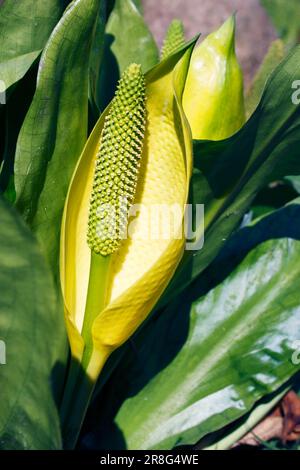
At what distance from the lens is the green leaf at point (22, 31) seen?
891mm

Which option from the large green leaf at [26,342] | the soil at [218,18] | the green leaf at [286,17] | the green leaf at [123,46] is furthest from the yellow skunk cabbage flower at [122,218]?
the soil at [218,18]

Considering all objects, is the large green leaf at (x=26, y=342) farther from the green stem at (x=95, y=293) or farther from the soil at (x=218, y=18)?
the soil at (x=218, y=18)

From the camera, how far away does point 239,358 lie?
104 centimetres

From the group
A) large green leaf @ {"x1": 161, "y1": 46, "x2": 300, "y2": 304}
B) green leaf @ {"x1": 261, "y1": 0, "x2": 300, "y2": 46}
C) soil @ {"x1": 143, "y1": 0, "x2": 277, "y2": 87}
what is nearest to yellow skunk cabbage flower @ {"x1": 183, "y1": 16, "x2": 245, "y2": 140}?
large green leaf @ {"x1": 161, "y1": 46, "x2": 300, "y2": 304}

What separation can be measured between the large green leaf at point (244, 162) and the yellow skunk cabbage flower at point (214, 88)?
0.19 feet

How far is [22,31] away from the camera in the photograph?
934mm

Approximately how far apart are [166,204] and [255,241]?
0.97 ft

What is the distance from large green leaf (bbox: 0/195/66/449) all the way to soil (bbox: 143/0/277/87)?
2.01 meters

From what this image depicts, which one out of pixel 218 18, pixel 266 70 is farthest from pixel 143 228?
pixel 218 18

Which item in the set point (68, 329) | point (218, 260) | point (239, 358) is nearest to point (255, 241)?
point (218, 260)

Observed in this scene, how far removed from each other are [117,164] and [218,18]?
2022mm

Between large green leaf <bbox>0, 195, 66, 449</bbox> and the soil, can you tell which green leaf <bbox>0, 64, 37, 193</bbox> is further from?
the soil

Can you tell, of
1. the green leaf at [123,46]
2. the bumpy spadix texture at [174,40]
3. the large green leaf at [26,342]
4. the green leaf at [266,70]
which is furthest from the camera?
the green leaf at [266,70]
